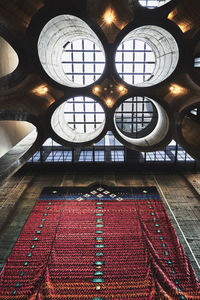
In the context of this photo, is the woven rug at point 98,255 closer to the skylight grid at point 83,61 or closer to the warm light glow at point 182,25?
the warm light glow at point 182,25

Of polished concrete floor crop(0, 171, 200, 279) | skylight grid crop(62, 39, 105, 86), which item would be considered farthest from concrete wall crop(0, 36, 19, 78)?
polished concrete floor crop(0, 171, 200, 279)

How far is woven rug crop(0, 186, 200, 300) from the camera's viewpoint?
629 cm

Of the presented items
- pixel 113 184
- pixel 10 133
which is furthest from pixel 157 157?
pixel 10 133

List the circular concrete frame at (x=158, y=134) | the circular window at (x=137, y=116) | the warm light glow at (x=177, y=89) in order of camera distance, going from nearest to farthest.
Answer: the warm light glow at (x=177, y=89) < the circular concrete frame at (x=158, y=134) < the circular window at (x=137, y=116)

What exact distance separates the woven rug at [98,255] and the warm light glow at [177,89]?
5.58 metres

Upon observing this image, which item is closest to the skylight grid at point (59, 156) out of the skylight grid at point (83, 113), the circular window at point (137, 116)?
the skylight grid at point (83, 113)

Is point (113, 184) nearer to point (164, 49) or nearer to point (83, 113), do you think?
point (83, 113)

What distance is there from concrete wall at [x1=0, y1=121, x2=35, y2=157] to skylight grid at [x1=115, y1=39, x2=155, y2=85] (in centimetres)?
721

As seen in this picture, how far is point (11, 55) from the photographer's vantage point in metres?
8.55

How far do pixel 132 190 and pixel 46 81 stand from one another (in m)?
7.57

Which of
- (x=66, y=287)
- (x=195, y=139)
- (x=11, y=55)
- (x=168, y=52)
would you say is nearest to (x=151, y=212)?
(x=195, y=139)

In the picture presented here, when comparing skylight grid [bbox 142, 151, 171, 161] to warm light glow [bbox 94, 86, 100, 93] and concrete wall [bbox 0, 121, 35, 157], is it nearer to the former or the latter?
warm light glow [bbox 94, 86, 100, 93]

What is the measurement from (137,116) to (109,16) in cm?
838

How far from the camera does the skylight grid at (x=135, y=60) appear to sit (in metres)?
12.7
